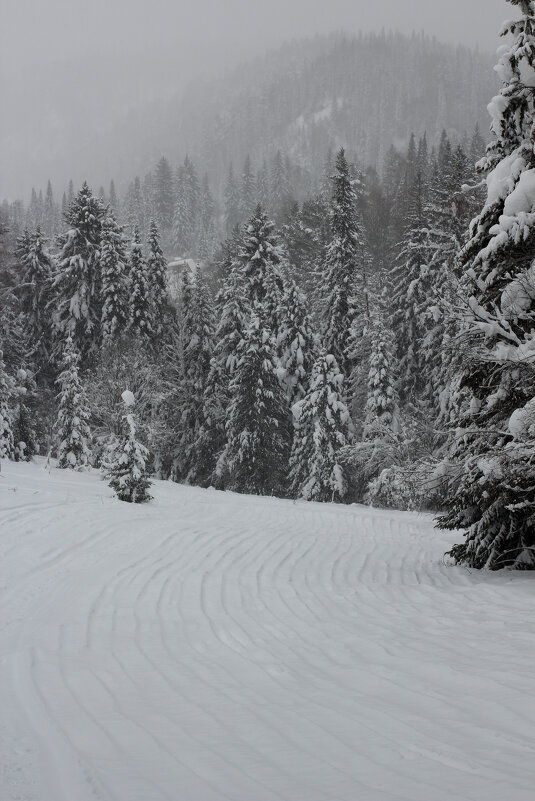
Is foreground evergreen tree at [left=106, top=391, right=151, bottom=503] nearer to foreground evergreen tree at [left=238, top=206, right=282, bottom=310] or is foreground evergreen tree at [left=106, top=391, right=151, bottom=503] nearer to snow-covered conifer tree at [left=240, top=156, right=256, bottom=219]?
foreground evergreen tree at [left=238, top=206, right=282, bottom=310]

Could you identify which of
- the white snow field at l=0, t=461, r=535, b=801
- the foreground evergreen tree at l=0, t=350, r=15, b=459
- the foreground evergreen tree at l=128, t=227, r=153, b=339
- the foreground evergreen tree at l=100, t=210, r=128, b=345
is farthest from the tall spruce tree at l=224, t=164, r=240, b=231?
the white snow field at l=0, t=461, r=535, b=801

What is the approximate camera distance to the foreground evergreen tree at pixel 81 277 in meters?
35.8

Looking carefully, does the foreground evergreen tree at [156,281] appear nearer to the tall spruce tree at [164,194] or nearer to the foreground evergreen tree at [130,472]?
the foreground evergreen tree at [130,472]

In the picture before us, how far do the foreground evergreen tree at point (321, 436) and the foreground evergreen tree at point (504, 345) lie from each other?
20.6m

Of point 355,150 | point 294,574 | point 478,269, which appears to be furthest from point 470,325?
point 355,150

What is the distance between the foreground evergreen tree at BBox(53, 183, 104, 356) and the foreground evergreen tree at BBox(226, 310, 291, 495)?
1058 centimetres

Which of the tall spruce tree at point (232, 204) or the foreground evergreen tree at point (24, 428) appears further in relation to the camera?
the tall spruce tree at point (232, 204)

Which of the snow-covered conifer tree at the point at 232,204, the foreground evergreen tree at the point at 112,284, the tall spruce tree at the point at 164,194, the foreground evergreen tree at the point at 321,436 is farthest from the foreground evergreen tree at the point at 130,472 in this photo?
the tall spruce tree at the point at 164,194

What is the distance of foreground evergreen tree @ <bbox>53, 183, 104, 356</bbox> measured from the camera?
3578cm

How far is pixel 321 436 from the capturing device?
100 feet

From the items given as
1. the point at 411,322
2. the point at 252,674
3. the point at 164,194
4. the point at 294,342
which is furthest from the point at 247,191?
the point at 252,674

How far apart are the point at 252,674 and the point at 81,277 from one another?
34884 mm

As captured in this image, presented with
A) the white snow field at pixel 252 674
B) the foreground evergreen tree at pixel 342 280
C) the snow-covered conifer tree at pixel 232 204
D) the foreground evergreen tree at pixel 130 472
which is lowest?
the white snow field at pixel 252 674

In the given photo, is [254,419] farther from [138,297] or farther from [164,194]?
[164,194]
